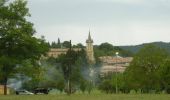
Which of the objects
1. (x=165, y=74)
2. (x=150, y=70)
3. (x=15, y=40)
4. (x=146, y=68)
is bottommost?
(x=165, y=74)

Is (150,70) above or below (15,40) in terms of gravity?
below

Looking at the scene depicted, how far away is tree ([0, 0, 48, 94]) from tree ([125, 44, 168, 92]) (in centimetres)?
3811

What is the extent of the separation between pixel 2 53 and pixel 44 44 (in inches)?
189

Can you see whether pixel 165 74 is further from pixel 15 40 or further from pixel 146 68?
pixel 15 40

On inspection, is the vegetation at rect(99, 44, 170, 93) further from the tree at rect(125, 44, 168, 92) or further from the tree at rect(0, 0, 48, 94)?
the tree at rect(0, 0, 48, 94)

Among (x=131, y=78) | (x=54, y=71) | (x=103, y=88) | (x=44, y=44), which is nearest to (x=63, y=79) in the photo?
(x=54, y=71)

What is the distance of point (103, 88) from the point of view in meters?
125

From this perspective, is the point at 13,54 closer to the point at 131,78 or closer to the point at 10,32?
the point at 10,32

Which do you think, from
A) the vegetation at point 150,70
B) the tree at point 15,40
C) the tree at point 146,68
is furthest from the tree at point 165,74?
the tree at point 15,40

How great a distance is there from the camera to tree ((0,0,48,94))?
5272cm

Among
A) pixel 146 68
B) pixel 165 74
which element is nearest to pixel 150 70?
pixel 146 68

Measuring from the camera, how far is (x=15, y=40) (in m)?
53.2

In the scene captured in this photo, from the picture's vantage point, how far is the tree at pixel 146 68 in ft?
297

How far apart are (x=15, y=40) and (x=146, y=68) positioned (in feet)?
141
